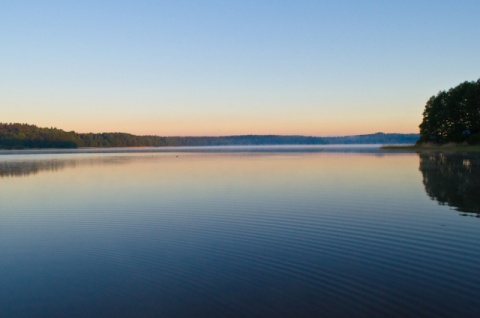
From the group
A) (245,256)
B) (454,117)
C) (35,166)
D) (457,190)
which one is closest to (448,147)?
(454,117)

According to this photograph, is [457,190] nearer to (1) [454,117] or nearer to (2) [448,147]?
(1) [454,117]

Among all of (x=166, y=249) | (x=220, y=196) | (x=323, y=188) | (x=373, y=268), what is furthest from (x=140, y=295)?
(x=323, y=188)

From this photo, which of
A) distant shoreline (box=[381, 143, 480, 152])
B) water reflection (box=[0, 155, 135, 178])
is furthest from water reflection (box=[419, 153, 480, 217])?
distant shoreline (box=[381, 143, 480, 152])

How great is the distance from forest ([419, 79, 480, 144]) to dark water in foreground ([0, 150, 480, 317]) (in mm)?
71512

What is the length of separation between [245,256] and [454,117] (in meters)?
91.7

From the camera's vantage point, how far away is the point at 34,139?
19712 cm

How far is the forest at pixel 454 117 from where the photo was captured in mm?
82688

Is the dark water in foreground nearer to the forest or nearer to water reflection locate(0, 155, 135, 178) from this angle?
water reflection locate(0, 155, 135, 178)

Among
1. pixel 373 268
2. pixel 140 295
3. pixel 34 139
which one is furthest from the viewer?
pixel 34 139

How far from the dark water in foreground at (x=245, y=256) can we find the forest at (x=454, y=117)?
235 ft

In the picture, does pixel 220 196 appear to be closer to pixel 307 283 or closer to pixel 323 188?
pixel 323 188

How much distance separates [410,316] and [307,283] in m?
2.65

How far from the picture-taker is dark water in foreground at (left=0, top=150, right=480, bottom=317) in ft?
27.8

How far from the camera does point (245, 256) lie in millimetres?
12070
